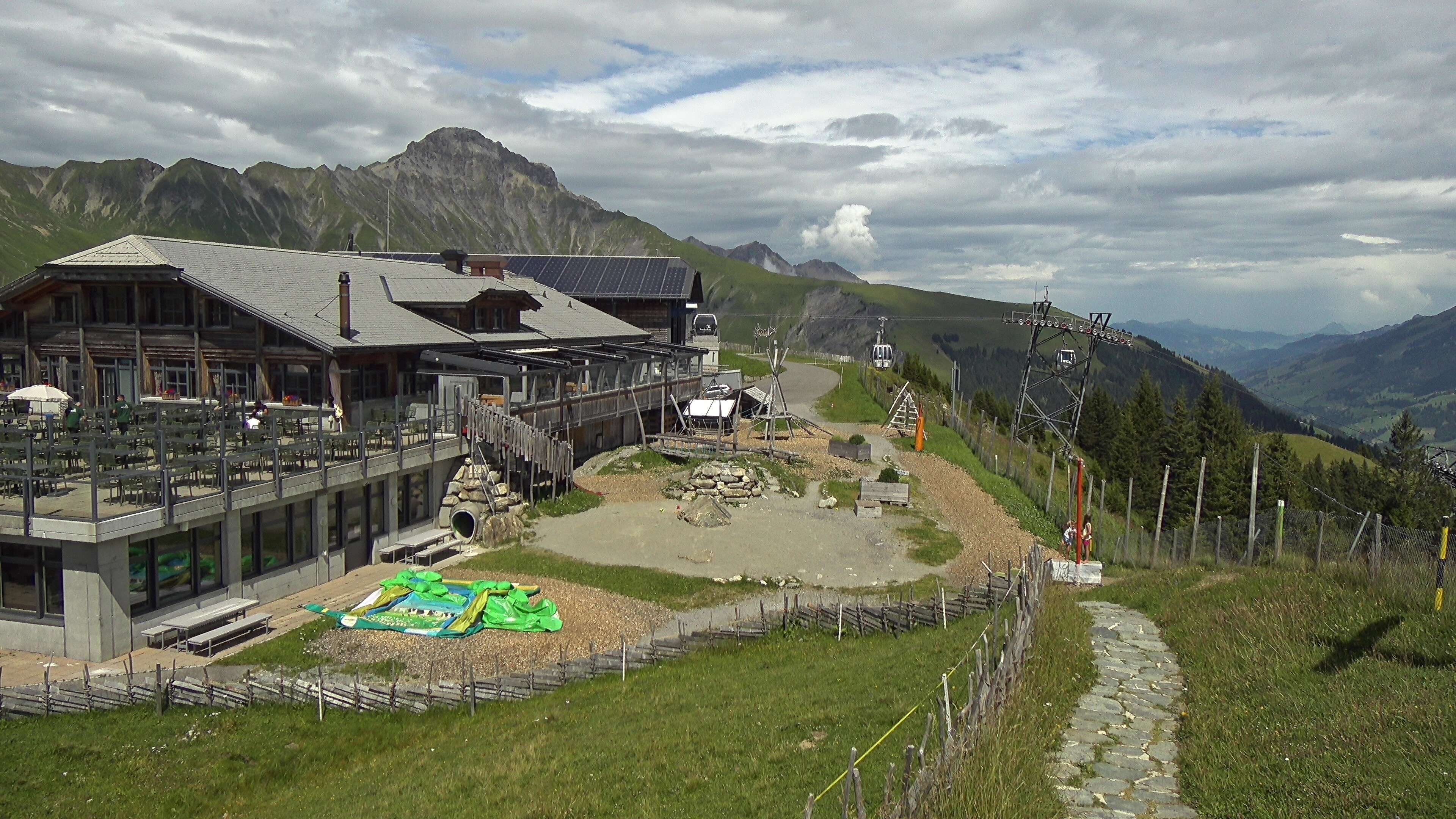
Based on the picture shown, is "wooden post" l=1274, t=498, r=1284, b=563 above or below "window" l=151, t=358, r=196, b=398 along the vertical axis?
below

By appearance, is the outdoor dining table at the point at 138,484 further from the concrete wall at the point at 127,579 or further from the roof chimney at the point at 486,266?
the roof chimney at the point at 486,266

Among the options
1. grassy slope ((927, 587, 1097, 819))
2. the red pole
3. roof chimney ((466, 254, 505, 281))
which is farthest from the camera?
roof chimney ((466, 254, 505, 281))

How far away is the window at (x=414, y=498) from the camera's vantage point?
31766 mm

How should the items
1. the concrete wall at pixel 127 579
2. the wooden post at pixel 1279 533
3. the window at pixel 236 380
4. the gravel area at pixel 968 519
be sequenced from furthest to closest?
1. the window at pixel 236 380
2. the gravel area at pixel 968 519
3. the wooden post at pixel 1279 533
4. the concrete wall at pixel 127 579

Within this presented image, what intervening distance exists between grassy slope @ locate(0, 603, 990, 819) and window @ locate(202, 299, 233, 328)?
64.1 ft

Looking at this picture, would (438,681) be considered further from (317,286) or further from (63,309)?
(63,309)

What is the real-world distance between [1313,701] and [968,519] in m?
25.4

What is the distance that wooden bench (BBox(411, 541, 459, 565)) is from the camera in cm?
2955

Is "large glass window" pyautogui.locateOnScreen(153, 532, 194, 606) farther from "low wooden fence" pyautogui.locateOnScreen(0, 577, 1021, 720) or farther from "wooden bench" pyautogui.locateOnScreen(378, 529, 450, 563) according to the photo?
"wooden bench" pyautogui.locateOnScreen(378, 529, 450, 563)

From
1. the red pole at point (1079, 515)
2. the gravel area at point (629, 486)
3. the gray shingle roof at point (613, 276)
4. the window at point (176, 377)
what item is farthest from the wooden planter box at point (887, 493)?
the gray shingle roof at point (613, 276)

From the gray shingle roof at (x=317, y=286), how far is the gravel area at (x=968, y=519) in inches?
802

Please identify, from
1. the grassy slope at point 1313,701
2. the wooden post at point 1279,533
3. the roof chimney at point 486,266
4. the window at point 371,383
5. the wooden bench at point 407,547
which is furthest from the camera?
the roof chimney at point 486,266

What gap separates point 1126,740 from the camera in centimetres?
1181

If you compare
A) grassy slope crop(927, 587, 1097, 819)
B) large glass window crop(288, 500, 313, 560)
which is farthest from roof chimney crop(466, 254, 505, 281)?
grassy slope crop(927, 587, 1097, 819)
